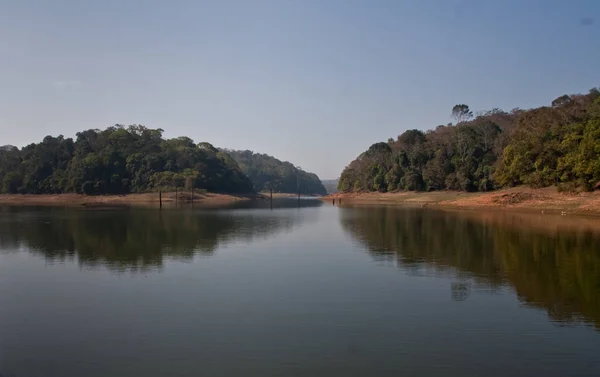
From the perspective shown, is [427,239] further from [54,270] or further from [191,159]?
[191,159]

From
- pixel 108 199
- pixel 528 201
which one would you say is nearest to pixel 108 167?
pixel 108 199

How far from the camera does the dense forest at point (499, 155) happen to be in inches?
2142

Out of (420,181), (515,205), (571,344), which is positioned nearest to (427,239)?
(571,344)

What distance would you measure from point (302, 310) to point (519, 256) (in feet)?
43.2

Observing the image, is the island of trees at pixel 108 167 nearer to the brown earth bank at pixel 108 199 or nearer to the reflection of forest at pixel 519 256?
the brown earth bank at pixel 108 199

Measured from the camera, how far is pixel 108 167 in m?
116

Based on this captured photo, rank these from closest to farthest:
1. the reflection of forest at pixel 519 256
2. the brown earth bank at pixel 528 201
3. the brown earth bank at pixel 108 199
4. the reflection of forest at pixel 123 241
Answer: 1. the reflection of forest at pixel 519 256
2. the reflection of forest at pixel 123 241
3. the brown earth bank at pixel 528 201
4. the brown earth bank at pixel 108 199

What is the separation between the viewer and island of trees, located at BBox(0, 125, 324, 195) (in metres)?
113

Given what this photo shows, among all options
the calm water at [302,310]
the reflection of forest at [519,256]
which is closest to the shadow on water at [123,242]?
the calm water at [302,310]

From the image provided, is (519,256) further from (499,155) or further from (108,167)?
(108,167)

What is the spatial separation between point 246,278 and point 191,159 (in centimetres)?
11291

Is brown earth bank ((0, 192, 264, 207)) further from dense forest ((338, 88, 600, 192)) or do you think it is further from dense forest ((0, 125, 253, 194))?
dense forest ((338, 88, 600, 192))

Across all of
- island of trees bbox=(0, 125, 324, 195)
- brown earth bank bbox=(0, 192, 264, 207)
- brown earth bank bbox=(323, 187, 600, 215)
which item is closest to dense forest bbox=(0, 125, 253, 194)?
island of trees bbox=(0, 125, 324, 195)

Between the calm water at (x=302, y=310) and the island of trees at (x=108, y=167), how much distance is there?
92.2 m
